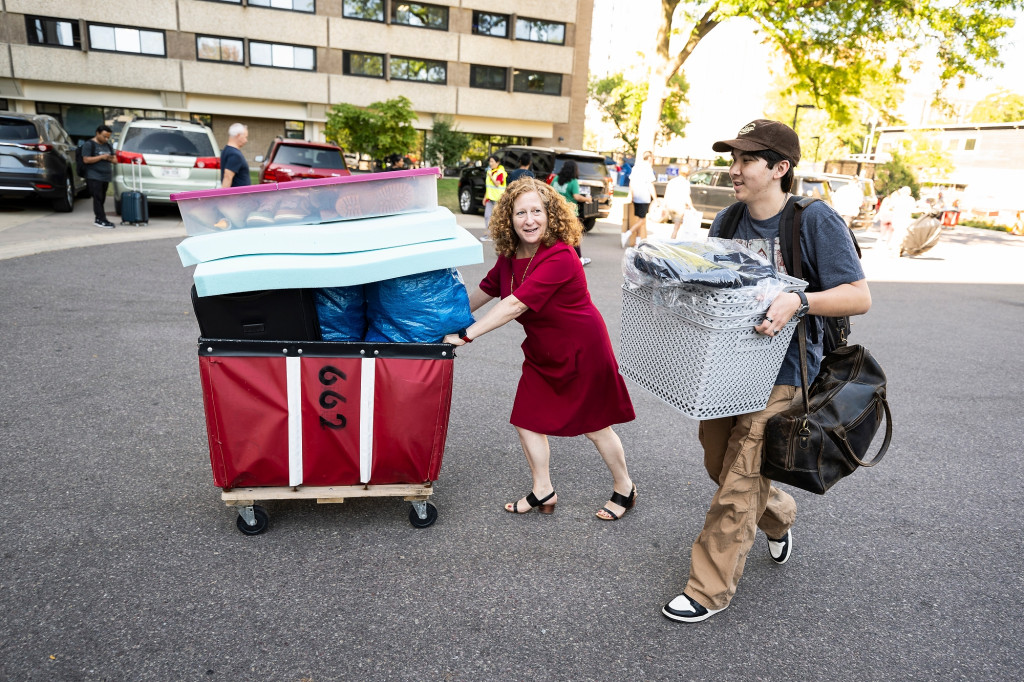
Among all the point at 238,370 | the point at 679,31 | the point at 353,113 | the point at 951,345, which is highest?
the point at 679,31

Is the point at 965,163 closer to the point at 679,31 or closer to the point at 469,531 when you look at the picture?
the point at 679,31

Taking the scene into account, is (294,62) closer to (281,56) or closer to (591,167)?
(281,56)

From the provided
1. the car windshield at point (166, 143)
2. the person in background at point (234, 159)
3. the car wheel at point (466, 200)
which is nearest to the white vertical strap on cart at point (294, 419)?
the person in background at point (234, 159)

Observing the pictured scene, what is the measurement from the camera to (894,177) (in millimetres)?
34250

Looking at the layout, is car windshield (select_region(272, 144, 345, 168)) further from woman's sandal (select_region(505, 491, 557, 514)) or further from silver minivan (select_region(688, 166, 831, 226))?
woman's sandal (select_region(505, 491, 557, 514))

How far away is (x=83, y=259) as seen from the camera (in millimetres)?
8930

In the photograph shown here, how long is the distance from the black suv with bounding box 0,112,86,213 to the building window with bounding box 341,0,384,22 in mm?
25137

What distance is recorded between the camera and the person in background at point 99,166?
11828mm

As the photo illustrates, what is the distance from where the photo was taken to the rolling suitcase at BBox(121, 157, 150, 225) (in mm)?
11984

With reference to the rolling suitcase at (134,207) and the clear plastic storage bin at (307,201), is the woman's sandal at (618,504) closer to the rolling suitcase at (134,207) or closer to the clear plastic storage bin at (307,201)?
the clear plastic storage bin at (307,201)

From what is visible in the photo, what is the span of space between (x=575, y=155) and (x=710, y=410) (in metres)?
14.5

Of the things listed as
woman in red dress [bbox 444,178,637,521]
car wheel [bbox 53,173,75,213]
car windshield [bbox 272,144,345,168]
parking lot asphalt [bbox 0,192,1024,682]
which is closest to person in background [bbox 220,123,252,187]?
car windshield [bbox 272,144,345,168]

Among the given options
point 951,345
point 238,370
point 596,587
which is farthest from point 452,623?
point 951,345

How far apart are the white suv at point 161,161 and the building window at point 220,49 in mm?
22832
